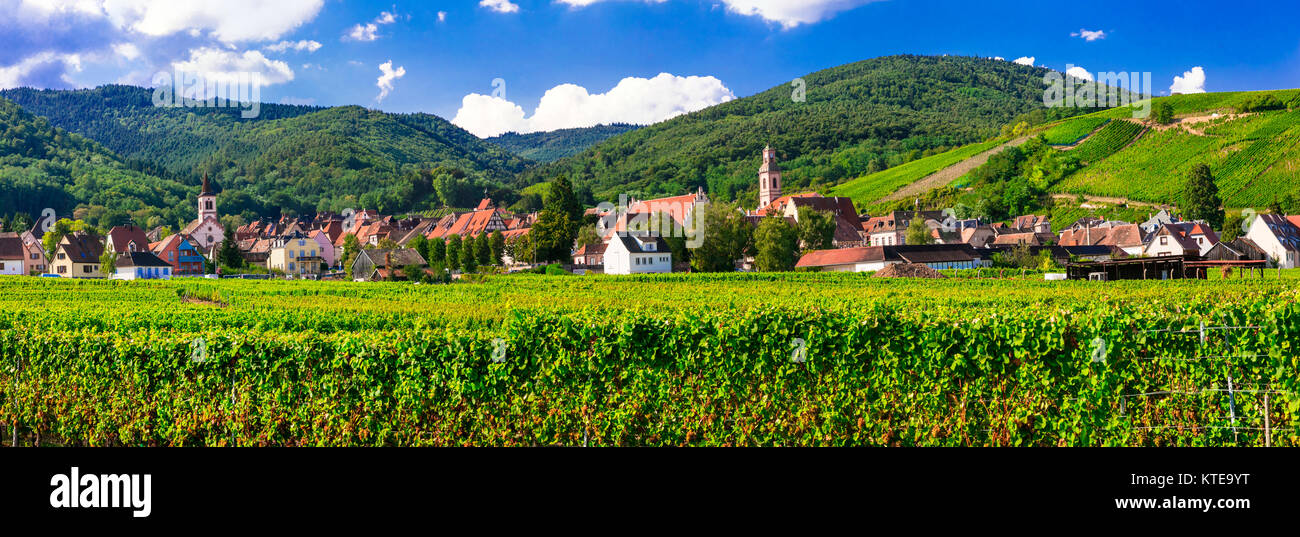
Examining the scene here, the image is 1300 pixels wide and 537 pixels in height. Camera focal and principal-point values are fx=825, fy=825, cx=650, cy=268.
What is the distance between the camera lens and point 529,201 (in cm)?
19925

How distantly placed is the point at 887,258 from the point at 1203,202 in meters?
59.6

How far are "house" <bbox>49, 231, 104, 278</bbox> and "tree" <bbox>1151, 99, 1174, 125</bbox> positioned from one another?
17217cm

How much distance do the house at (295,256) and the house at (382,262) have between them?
19095 mm

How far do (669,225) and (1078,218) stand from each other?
237 feet

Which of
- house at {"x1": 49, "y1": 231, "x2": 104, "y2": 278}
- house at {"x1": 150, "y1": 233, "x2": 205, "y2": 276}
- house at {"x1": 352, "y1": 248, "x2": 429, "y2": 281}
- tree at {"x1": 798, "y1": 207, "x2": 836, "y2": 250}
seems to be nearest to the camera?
house at {"x1": 352, "y1": 248, "x2": 429, "y2": 281}

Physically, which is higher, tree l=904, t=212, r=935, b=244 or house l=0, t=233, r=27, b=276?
tree l=904, t=212, r=935, b=244

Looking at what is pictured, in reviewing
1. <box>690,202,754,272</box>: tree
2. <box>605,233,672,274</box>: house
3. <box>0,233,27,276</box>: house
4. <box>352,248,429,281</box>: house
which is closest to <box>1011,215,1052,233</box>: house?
<box>690,202,754,272</box>: tree

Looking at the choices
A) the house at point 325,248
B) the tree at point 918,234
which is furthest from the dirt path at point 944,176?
the house at point 325,248

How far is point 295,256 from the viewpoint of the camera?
109562 millimetres

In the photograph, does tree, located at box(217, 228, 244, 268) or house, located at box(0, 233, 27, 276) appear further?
tree, located at box(217, 228, 244, 268)

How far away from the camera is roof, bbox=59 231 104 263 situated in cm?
8906

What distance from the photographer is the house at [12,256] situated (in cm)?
8425

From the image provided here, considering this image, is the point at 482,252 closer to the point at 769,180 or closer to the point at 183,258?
the point at 183,258

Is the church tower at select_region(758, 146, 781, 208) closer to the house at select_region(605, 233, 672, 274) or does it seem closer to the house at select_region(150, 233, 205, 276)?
the house at select_region(605, 233, 672, 274)
